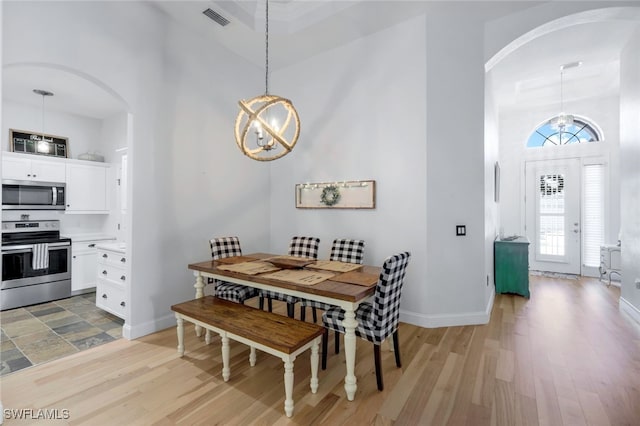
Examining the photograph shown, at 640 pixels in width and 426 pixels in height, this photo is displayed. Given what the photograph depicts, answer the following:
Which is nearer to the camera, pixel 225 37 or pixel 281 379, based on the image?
pixel 281 379

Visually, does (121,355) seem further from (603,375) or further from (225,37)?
(603,375)

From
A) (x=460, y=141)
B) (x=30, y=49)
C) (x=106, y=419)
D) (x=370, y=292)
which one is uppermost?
(x=30, y=49)

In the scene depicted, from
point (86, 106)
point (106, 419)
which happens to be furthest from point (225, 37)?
point (106, 419)

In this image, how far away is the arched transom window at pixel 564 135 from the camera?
18.7 ft

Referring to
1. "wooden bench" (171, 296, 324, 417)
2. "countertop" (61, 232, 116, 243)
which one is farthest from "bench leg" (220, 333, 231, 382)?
"countertop" (61, 232, 116, 243)

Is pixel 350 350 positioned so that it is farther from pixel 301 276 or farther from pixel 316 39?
pixel 316 39

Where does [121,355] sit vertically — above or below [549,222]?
below

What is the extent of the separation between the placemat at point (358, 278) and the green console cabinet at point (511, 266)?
9.79ft

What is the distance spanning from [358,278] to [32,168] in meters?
5.01

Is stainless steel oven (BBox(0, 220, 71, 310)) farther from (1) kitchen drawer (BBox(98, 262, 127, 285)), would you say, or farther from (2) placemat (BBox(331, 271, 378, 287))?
(2) placemat (BBox(331, 271, 378, 287))

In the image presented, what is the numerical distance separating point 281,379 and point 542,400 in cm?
187

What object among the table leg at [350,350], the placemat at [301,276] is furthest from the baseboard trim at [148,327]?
the table leg at [350,350]

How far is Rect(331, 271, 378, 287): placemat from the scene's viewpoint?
2.28m

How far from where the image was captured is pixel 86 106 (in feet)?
15.4
